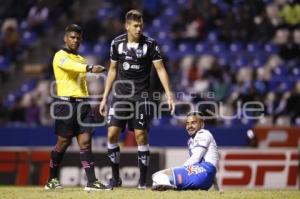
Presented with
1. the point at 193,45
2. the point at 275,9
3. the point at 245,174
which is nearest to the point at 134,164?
the point at 245,174

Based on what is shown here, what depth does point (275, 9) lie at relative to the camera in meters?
19.2

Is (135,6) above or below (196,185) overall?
above

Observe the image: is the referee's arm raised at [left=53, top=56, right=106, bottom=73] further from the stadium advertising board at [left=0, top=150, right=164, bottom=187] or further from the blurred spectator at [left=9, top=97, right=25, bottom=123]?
the blurred spectator at [left=9, top=97, right=25, bottom=123]

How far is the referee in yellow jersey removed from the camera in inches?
401

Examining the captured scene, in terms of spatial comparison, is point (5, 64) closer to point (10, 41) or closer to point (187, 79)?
point (10, 41)

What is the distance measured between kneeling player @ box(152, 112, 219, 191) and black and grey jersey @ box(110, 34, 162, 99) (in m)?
0.87

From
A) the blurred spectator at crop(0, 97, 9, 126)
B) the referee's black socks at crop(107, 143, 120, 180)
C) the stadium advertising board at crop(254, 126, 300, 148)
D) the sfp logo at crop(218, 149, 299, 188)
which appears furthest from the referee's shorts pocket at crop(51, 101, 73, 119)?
the blurred spectator at crop(0, 97, 9, 126)

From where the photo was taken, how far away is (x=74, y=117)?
10289mm

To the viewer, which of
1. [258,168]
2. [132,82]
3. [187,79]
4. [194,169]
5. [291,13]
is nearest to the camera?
[194,169]

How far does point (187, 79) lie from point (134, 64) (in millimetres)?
8061

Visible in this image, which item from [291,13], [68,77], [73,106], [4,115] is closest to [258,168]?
[291,13]

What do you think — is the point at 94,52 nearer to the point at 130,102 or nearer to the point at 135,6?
the point at 135,6

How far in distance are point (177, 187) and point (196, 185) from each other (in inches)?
10.9

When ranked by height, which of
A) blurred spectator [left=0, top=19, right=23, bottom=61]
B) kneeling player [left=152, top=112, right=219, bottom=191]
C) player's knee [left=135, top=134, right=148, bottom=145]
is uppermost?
blurred spectator [left=0, top=19, right=23, bottom=61]
